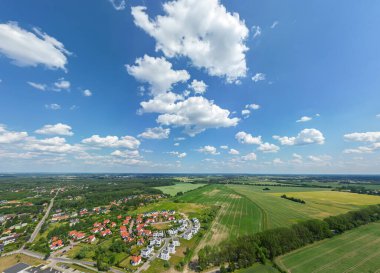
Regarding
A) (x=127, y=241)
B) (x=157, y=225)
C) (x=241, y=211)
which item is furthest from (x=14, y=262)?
(x=241, y=211)

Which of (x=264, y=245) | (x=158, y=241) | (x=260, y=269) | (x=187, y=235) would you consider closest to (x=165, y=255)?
(x=158, y=241)

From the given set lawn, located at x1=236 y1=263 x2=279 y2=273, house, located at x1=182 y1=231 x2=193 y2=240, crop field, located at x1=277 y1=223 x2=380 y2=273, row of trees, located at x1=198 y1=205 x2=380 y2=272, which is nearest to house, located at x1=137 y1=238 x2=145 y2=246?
house, located at x1=182 y1=231 x2=193 y2=240

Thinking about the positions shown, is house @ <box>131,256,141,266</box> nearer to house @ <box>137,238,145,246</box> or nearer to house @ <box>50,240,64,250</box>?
house @ <box>137,238,145,246</box>

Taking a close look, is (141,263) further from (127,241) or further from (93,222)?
(93,222)

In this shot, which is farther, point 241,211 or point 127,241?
point 241,211

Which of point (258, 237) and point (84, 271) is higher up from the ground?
point (258, 237)

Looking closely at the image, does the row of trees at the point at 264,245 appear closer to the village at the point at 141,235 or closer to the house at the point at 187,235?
the house at the point at 187,235

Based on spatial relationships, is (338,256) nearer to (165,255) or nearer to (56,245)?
(165,255)

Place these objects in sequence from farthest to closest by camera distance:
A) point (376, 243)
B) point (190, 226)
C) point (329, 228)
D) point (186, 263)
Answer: point (190, 226), point (329, 228), point (376, 243), point (186, 263)
